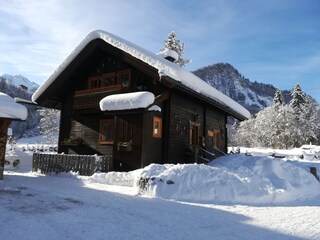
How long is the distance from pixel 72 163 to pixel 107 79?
5.18 meters

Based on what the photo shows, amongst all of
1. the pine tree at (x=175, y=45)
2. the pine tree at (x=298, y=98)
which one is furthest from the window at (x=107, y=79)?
the pine tree at (x=298, y=98)

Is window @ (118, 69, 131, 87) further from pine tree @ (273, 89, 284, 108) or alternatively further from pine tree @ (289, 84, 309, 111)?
pine tree @ (273, 89, 284, 108)

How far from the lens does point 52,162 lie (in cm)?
1591

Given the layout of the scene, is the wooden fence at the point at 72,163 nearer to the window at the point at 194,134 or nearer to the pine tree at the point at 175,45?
the window at the point at 194,134

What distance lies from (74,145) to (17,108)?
617 centimetres

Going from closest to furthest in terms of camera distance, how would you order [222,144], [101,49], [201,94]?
[201,94]
[101,49]
[222,144]

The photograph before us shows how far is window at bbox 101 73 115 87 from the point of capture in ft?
57.4

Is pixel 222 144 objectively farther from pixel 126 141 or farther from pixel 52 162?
pixel 52 162

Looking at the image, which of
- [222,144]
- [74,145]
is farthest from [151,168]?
[222,144]

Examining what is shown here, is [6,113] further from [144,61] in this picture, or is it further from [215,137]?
[215,137]

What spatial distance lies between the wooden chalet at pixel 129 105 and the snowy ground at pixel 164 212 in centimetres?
264

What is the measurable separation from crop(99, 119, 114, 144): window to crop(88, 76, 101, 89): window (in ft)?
7.60

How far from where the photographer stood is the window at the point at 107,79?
17500 millimetres

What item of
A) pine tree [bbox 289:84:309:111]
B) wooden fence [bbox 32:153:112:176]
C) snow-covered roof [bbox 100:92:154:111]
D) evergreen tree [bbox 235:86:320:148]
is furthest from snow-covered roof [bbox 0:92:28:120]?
pine tree [bbox 289:84:309:111]
